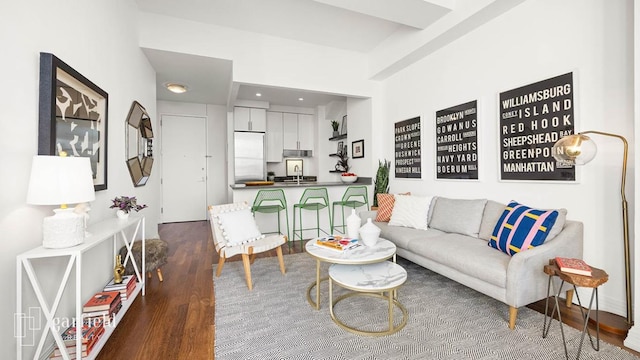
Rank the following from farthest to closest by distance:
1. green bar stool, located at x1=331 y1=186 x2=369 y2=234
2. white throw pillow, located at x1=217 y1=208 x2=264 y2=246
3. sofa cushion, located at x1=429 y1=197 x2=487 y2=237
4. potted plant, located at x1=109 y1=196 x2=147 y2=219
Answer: green bar stool, located at x1=331 y1=186 x2=369 y2=234 < white throw pillow, located at x1=217 y1=208 x2=264 y2=246 < sofa cushion, located at x1=429 y1=197 x2=487 y2=237 < potted plant, located at x1=109 y1=196 x2=147 y2=219

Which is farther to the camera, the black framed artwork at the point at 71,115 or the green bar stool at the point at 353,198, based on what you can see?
the green bar stool at the point at 353,198

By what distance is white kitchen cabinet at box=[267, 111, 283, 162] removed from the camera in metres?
6.35

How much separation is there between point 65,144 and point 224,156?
4.61 m

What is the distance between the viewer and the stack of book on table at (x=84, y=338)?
1.50 m

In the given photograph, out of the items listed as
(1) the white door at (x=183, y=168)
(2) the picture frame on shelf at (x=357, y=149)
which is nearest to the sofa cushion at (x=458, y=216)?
(2) the picture frame on shelf at (x=357, y=149)

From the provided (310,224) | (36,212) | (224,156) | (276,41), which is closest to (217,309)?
(36,212)

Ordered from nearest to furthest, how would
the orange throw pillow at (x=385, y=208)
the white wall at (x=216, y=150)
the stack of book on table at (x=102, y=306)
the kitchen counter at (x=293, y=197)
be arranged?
the stack of book on table at (x=102, y=306) < the orange throw pillow at (x=385, y=208) < the kitchen counter at (x=293, y=197) < the white wall at (x=216, y=150)

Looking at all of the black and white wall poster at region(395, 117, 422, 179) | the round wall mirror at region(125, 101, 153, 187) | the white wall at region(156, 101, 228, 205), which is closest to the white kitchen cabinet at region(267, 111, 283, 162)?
the white wall at region(156, 101, 228, 205)

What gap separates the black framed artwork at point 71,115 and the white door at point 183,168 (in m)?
3.78

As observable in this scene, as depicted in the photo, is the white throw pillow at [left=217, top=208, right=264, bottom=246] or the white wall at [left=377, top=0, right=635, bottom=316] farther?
the white throw pillow at [left=217, top=208, right=264, bottom=246]

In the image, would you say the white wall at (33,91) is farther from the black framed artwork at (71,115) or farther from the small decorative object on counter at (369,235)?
the small decorative object on counter at (369,235)

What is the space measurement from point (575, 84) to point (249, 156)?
16.7 feet

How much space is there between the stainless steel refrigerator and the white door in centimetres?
103

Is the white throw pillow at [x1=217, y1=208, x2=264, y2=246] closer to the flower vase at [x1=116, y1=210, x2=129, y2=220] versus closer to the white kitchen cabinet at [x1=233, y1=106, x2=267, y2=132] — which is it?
the flower vase at [x1=116, y1=210, x2=129, y2=220]
